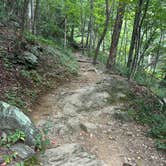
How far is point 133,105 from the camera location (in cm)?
790

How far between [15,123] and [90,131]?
2.05 meters

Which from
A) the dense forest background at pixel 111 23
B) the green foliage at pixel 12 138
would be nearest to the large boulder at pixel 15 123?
the green foliage at pixel 12 138

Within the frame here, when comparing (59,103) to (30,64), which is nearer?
(59,103)

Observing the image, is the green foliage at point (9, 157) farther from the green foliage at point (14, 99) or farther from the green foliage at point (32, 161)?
the green foliage at point (14, 99)

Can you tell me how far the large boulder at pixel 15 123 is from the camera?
485 cm

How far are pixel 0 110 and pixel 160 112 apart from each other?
16.6 ft

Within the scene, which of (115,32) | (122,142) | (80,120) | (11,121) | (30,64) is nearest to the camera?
(11,121)

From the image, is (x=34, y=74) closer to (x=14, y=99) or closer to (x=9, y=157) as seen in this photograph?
(x=14, y=99)

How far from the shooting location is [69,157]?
4.80m

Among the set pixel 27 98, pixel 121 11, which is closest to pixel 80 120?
pixel 27 98

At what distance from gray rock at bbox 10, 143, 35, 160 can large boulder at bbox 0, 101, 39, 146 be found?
6.4 inches

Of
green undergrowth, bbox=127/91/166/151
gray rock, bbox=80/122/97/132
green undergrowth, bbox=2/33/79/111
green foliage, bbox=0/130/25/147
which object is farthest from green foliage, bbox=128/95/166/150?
green foliage, bbox=0/130/25/147

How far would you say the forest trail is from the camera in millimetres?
5105

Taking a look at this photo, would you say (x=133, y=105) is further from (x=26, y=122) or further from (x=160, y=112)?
(x=26, y=122)
